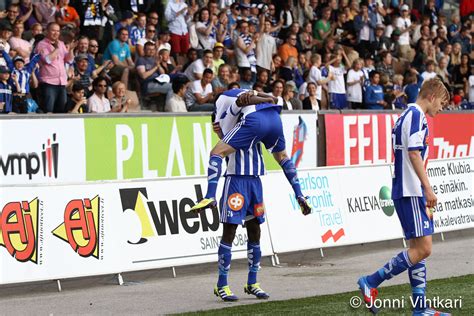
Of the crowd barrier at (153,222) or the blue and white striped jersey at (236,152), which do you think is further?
the crowd barrier at (153,222)

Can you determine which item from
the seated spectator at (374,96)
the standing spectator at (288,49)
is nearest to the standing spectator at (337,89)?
the seated spectator at (374,96)

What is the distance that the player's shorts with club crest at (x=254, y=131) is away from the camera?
36.5ft

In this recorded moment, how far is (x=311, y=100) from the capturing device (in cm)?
2220

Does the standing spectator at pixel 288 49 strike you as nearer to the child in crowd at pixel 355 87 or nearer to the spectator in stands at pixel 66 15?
the child in crowd at pixel 355 87

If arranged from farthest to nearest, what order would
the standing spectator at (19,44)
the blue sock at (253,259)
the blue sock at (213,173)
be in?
the standing spectator at (19,44)
the blue sock at (253,259)
the blue sock at (213,173)

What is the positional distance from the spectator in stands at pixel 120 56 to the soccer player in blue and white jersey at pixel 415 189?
36.6 feet

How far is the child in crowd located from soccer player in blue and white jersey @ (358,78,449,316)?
46.8 ft

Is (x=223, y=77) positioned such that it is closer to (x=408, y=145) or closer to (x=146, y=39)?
(x=146, y=39)

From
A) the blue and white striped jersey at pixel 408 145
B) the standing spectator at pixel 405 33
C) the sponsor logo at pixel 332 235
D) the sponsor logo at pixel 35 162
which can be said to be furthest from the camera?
the standing spectator at pixel 405 33

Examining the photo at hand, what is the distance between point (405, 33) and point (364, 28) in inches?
73.4

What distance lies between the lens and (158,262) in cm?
1352

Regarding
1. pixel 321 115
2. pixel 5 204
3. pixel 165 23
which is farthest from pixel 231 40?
pixel 5 204

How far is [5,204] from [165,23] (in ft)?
35.4

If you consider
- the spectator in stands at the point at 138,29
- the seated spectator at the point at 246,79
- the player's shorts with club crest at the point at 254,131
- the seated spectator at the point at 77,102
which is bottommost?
the player's shorts with club crest at the point at 254,131
